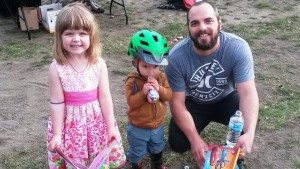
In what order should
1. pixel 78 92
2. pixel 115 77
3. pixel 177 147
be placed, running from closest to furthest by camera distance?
pixel 78 92
pixel 177 147
pixel 115 77

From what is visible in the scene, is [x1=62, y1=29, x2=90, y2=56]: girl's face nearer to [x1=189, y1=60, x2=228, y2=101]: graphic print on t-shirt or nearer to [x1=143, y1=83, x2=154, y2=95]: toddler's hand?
[x1=143, y1=83, x2=154, y2=95]: toddler's hand

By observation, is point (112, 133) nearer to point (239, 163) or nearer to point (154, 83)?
point (154, 83)

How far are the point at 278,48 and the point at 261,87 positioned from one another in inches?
51.4

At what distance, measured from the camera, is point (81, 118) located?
2855 mm

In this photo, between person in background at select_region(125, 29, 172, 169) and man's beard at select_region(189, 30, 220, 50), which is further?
man's beard at select_region(189, 30, 220, 50)

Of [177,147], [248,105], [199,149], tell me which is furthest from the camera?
[177,147]

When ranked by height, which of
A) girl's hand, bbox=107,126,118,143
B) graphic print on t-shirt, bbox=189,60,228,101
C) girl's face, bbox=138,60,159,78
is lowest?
girl's hand, bbox=107,126,118,143

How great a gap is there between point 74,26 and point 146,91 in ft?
2.17

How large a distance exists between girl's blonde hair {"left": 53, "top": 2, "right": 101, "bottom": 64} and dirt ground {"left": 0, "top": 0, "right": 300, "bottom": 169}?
5.10 ft

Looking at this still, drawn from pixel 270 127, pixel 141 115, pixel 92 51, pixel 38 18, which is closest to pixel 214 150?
pixel 141 115

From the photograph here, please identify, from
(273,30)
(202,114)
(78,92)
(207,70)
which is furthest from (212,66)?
(273,30)

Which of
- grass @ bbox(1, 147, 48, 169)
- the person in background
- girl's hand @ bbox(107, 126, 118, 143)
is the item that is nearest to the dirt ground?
grass @ bbox(1, 147, 48, 169)

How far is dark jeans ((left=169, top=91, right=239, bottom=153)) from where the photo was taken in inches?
143

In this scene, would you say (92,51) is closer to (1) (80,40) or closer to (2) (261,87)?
(1) (80,40)
